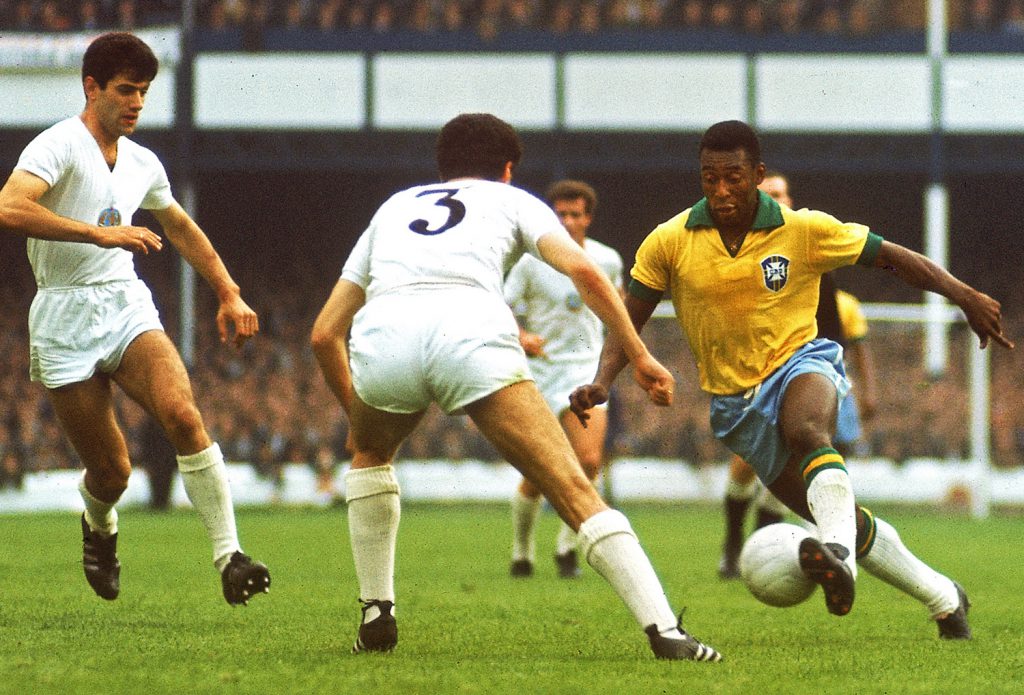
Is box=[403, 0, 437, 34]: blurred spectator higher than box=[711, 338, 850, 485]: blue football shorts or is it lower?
higher

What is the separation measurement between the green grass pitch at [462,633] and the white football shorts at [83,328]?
1.05m

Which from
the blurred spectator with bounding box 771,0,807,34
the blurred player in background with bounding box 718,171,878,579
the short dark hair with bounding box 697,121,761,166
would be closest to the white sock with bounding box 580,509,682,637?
the short dark hair with bounding box 697,121,761,166

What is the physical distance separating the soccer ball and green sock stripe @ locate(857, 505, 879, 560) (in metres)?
0.54

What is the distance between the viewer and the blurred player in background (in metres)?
9.59

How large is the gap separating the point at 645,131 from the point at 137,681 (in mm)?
22840

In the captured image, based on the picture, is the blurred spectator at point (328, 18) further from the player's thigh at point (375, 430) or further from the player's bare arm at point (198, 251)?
the player's thigh at point (375, 430)

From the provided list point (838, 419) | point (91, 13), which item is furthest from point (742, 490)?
point (91, 13)

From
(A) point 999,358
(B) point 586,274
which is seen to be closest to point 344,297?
(B) point 586,274

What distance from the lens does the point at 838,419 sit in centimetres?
870

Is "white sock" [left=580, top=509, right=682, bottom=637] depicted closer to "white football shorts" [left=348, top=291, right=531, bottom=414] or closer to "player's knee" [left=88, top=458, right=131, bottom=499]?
"white football shorts" [left=348, top=291, right=531, bottom=414]

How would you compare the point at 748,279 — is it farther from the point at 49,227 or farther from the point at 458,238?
the point at 49,227

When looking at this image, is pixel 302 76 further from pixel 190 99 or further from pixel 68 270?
pixel 68 270

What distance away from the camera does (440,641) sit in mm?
6891

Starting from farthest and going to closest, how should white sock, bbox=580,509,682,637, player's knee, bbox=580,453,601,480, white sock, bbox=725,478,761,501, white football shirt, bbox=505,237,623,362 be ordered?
white football shirt, bbox=505,237,623,362 < white sock, bbox=725,478,761,501 < player's knee, bbox=580,453,601,480 < white sock, bbox=580,509,682,637
